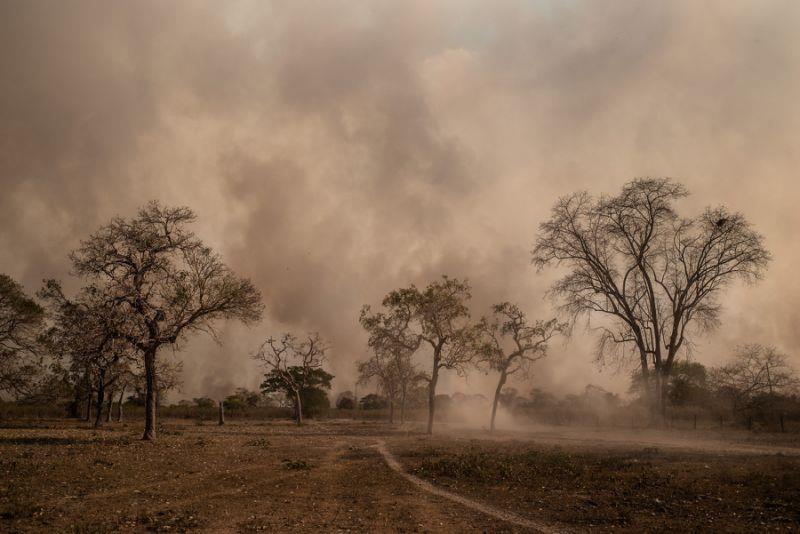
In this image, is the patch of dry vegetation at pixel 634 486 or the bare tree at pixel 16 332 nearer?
the patch of dry vegetation at pixel 634 486

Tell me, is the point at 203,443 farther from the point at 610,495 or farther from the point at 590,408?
the point at 590,408

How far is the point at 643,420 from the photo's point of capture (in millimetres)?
55656

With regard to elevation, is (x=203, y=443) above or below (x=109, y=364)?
below

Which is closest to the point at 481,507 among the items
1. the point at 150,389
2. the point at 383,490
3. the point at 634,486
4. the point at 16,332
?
the point at 383,490

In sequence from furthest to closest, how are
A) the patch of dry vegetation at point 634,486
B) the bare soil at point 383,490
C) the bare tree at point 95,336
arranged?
the bare tree at point 95,336, the patch of dry vegetation at point 634,486, the bare soil at point 383,490

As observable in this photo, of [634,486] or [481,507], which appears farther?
[634,486]

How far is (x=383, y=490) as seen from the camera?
1742 centimetres

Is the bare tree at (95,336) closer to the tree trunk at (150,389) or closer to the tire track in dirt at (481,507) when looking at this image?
the tree trunk at (150,389)

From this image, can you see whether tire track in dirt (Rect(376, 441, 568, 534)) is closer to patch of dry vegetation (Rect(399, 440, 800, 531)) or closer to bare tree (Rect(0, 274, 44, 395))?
patch of dry vegetation (Rect(399, 440, 800, 531))

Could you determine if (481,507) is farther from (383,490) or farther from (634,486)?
(634,486)

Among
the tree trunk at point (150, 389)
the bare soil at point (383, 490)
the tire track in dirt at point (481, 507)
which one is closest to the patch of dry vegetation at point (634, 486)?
the bare soil at point (383, 490)

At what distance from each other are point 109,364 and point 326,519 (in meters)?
21.7

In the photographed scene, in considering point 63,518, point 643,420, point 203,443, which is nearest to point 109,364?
point 203,443

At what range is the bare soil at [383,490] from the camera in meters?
12.8
